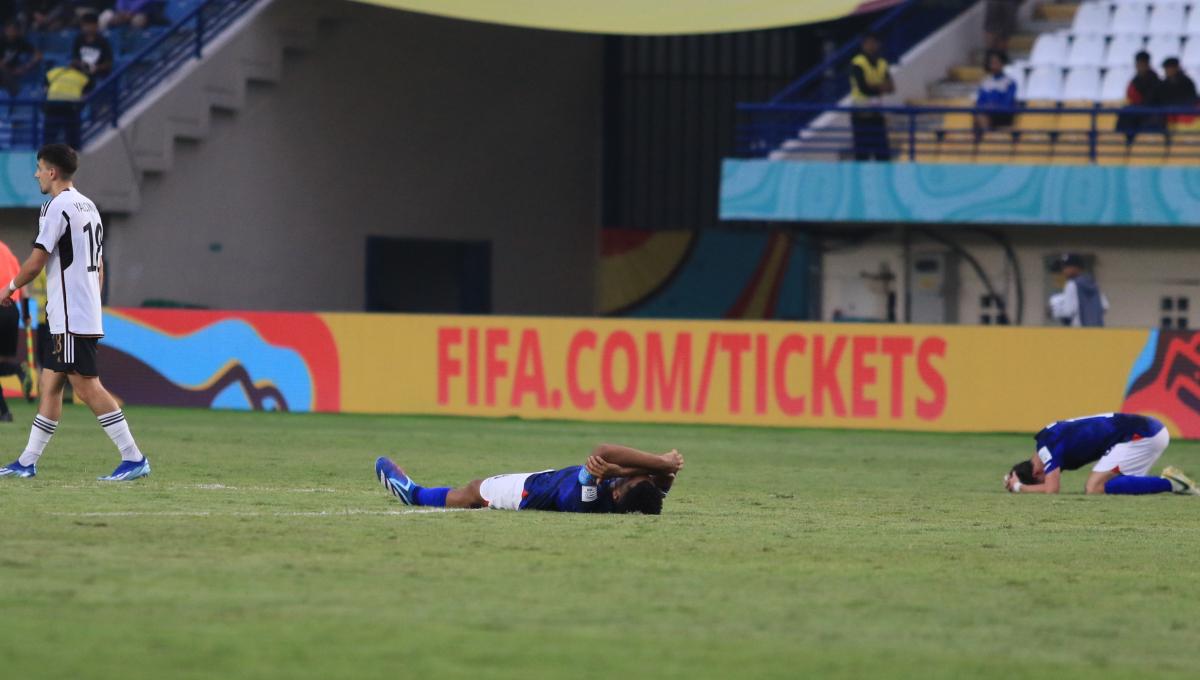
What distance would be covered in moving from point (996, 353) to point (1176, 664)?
50.9ft

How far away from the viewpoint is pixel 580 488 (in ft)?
36.6

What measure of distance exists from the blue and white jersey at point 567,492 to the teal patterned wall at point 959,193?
15.5 meters

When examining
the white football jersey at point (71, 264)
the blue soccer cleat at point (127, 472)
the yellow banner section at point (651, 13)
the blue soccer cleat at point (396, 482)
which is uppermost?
the yellow banner section at point (651, 13)

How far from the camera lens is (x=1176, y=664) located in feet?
23.4

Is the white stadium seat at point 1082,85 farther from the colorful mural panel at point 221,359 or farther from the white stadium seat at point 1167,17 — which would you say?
the colorful mural panel at point 221,359

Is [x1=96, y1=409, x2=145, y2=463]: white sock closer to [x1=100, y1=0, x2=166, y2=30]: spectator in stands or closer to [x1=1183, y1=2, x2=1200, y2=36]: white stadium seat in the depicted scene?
[x1=100, y1=0, x2=166, y2=30]: spectator in stands

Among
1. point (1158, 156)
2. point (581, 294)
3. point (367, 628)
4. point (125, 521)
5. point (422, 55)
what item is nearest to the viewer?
point (367, 628)

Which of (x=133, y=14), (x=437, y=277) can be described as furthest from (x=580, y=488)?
(x=437, y=277)

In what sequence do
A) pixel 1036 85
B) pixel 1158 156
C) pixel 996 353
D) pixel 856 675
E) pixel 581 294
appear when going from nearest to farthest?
pixel 856 675
pixel 996 353
pixel 1158 156
pixel 1036 85
pixel 581 294

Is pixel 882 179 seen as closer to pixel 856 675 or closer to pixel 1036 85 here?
pixel 1036 85

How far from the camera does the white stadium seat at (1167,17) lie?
29.5 meters

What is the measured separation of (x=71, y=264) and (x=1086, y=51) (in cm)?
2057

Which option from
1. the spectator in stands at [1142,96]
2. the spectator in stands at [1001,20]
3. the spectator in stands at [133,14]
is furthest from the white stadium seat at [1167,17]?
the spectator in stands at [133,14]

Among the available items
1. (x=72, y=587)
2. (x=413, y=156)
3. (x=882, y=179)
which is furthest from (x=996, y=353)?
(x=72, y=587)
